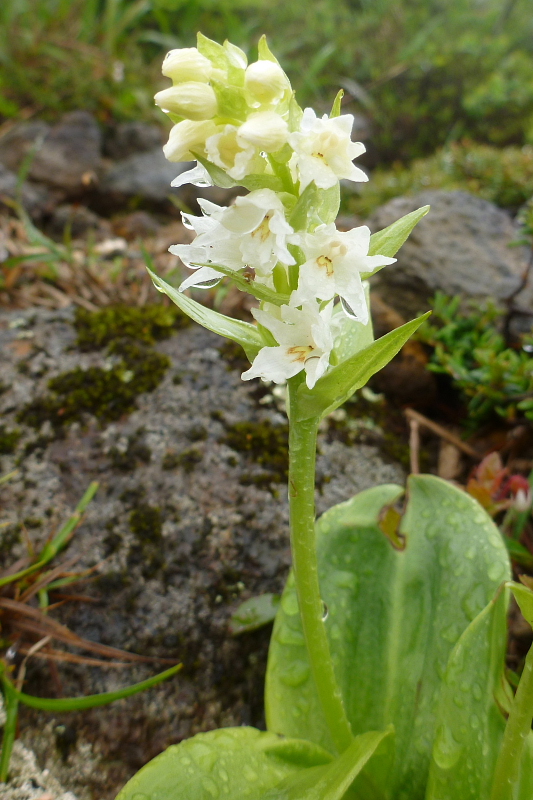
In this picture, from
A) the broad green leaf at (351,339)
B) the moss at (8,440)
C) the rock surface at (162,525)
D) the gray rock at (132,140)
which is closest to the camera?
the broad green leaf at (351,339)

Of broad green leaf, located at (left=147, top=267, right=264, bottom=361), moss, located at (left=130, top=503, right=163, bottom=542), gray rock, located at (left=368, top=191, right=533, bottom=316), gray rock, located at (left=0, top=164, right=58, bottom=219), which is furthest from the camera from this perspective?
gray rock, located at (left=0, top=164, right=58, bottom=219)

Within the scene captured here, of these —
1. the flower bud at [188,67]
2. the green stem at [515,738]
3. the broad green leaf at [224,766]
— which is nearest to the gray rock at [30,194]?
the flower bud at [188,67]

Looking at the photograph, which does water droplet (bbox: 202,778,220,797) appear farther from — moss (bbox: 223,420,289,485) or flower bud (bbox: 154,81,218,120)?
flower bud (bbox: 154,81,218,120)

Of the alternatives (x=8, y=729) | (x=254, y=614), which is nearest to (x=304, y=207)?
(x=254, y=614)

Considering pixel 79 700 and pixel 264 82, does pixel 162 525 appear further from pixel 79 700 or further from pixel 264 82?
pixel 264 82

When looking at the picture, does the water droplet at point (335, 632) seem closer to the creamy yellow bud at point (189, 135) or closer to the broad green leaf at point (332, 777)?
the broad green leaf at point (332, 777)

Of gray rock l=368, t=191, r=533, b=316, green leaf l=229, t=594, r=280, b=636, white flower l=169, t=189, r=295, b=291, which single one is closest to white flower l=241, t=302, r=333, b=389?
white flower l=169, t=189, r=295, b=291
